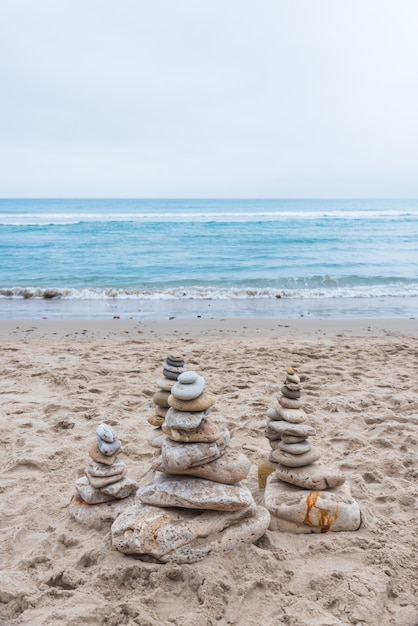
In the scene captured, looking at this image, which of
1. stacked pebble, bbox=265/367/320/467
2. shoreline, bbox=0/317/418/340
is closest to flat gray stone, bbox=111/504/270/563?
stacked pebble, bbox=265/367/320/467

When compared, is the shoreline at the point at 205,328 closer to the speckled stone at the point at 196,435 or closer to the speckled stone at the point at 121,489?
the speckled stone at the point at 121,489

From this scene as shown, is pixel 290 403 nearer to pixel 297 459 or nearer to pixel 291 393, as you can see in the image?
pixel 291 393

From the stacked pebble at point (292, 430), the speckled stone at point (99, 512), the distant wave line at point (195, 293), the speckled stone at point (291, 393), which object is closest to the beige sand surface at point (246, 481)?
the speckled stone at point (99, 512)

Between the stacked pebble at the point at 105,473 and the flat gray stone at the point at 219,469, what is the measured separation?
0.41 meters

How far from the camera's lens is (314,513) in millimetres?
3531

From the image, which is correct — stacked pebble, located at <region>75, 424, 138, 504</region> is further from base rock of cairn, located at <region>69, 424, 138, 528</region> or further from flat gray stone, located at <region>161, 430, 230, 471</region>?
flat gray stone, located at <region>161, 430, 230, 471</region>

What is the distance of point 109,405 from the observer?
5.86m

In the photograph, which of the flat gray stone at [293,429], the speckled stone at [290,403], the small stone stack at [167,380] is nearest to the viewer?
the flat gray stone at [293,429]

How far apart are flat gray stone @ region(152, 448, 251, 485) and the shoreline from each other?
5844 millimetres

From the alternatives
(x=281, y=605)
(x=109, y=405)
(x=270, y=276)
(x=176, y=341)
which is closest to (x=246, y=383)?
(x=109, y=405)

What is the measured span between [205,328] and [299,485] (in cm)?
626

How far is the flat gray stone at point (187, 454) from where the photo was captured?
10.7ft

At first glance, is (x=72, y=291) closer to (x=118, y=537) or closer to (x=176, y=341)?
(x=176, y=341)

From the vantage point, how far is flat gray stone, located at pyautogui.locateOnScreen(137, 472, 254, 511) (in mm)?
3252
